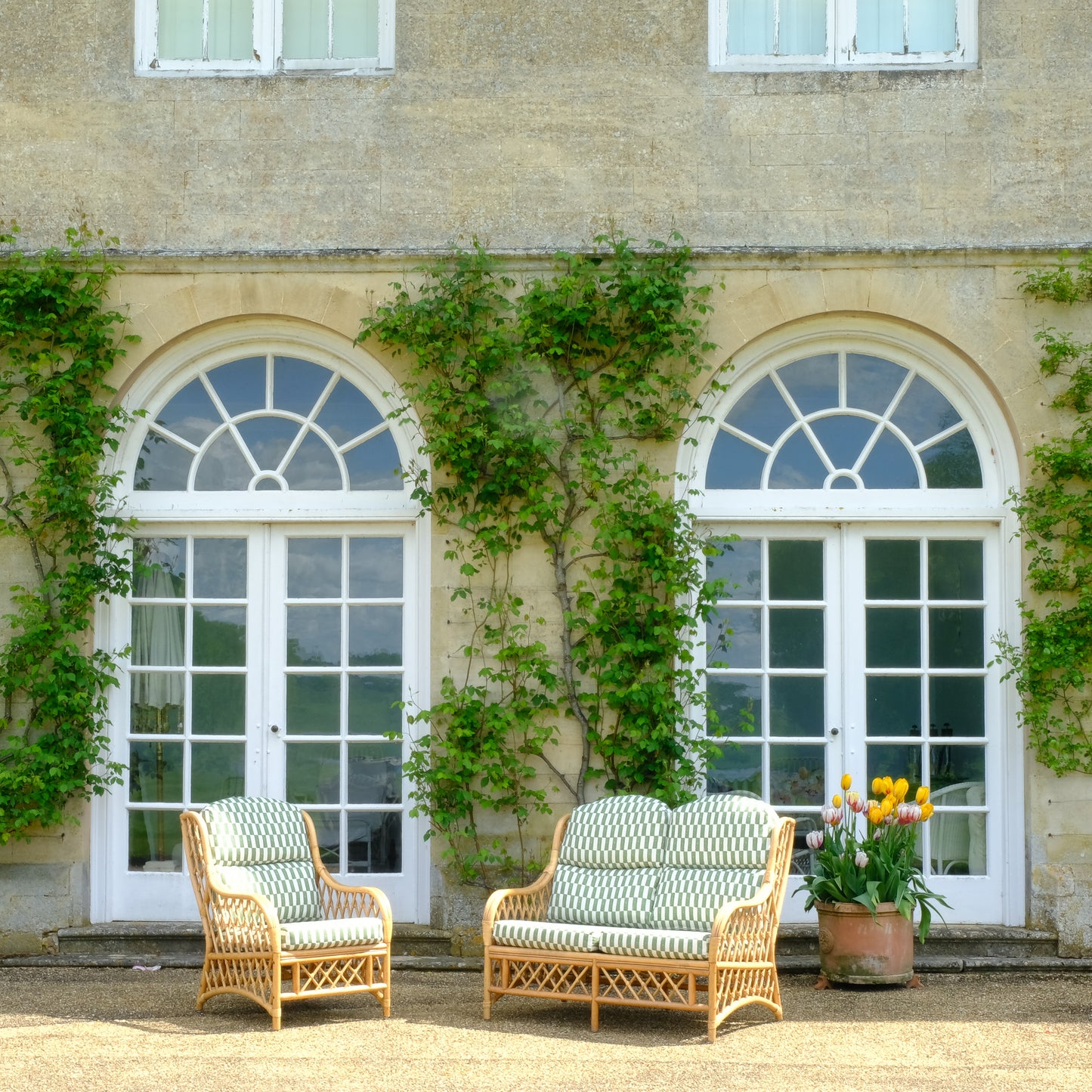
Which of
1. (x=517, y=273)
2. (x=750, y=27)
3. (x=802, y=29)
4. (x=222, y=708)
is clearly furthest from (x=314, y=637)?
(x=802, y=29)

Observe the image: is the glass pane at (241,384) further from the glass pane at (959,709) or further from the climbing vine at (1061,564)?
the climbing vine at (1061,564)

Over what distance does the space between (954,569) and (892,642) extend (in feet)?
1.63

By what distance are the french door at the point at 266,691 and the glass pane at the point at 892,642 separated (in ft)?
7.66

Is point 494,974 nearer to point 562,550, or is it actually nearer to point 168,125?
point 562,550

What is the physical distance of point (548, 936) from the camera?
5.92m

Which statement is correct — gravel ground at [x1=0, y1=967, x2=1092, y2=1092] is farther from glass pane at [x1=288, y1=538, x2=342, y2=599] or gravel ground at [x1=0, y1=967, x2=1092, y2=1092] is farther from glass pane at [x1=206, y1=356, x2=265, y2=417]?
glass pane at [x1=206, y1=356, x2=265, y2=417]

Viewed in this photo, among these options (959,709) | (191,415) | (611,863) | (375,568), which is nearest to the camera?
(611,863)

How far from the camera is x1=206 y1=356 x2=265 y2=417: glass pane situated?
792cm

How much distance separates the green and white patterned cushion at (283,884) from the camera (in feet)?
20.6

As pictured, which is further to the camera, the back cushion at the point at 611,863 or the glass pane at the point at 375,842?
the glass pane at the point at 375,842

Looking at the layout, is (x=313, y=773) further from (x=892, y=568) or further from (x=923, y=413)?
(x=923, y=413)

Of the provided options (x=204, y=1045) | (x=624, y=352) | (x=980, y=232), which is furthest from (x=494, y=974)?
(x=980, y=232)

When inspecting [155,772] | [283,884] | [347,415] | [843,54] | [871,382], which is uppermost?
[843,54]

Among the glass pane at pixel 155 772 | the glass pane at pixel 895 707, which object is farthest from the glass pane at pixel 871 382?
the glass pane at pixel 155 772
